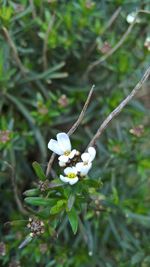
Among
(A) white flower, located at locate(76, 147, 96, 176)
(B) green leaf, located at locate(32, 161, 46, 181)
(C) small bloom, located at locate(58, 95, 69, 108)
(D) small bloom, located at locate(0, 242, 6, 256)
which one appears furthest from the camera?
(C) small bloom, located at locate(58, 95, 69, 108)

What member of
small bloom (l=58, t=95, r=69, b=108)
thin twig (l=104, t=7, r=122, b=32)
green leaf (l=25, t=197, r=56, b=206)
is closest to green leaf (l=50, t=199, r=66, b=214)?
green leaf (l=25, t=197, r=56, b=206)

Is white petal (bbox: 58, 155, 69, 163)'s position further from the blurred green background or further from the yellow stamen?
the blurred green background

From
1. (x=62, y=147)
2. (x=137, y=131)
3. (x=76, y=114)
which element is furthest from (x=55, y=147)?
(x=76, y=114)

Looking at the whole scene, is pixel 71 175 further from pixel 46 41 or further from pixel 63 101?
pixel 46 41

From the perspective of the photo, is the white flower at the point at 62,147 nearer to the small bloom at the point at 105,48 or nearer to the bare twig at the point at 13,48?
the bare twig at the point at 13,48

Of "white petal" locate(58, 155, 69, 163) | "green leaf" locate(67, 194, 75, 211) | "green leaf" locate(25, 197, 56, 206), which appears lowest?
"green leaf" locate(67, 194, 75, 211)

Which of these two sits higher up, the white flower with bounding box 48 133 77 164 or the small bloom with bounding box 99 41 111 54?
the small bloom with bounding box 99 41 111 54

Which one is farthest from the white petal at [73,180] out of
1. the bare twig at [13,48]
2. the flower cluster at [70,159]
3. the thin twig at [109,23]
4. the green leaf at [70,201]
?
the thin twig at [109,23]

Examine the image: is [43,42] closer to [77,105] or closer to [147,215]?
[77,105]
